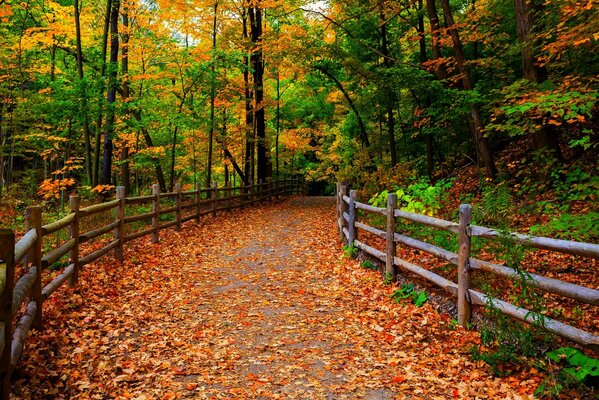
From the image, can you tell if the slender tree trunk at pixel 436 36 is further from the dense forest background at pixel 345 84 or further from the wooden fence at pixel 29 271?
the wooden fence at pixel 29 271

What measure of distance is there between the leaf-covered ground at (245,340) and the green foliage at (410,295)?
14 centimetres

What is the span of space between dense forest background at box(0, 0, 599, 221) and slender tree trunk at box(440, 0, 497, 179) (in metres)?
0.04

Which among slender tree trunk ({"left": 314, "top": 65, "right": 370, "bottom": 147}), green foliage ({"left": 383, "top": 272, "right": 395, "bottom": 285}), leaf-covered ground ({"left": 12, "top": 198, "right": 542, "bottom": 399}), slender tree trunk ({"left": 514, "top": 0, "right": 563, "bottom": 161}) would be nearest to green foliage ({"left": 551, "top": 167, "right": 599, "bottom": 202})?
slender tree trunk ({"left": 514, "top": 0, "right": 563, "bottom": 161})

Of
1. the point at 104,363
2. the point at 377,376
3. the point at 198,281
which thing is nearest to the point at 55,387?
the point at 104,363

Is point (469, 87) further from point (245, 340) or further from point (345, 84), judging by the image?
point (345, 84)

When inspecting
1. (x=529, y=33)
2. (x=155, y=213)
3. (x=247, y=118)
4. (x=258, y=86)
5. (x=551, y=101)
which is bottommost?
(x=155, y=213)

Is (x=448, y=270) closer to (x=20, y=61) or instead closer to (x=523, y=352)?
(x=523, y=352)

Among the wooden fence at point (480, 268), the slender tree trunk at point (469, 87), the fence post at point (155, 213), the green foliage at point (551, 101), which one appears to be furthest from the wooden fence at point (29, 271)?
the slender tree trunk at point (469, 87)

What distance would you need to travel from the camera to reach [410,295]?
669 cm

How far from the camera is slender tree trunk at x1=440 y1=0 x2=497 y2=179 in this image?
485 inches

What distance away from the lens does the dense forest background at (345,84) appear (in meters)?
10.4

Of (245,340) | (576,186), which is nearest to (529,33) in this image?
(576,186)

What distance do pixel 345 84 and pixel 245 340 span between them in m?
20.7

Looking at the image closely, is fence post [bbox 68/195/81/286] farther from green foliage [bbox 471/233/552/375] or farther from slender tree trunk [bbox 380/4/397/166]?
slender tree trunk [bbox 380/4/397/166]
